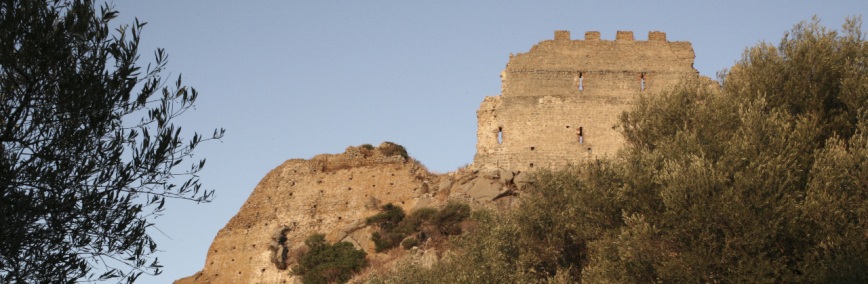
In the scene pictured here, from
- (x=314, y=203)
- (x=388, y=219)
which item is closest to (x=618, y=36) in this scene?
(x=388, y=219)

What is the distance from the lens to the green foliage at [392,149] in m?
40.5

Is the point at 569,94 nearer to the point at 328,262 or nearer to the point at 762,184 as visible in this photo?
the point at 328,262

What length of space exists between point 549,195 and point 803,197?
26.3 ft

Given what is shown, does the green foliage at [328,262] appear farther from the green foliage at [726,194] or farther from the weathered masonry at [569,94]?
the green foliage at [726,194]

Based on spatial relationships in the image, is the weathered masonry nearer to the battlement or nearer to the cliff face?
the battlement

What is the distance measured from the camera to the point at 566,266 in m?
22.9

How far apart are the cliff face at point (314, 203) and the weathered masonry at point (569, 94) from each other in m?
1.39

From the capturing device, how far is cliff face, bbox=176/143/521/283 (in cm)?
3681

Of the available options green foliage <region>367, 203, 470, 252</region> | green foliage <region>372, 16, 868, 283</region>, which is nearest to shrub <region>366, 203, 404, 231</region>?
green foliage <region>367, 203, 470, 252</region>

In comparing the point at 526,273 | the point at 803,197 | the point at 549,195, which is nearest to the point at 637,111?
the point at 549,195

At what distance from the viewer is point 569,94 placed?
35.5 metres

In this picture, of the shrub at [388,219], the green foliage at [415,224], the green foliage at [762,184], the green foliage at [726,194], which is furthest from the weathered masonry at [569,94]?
the green foliage at [762,184]

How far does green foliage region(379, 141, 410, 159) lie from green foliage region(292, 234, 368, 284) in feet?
17.8

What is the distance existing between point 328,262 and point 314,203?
14.1ft
